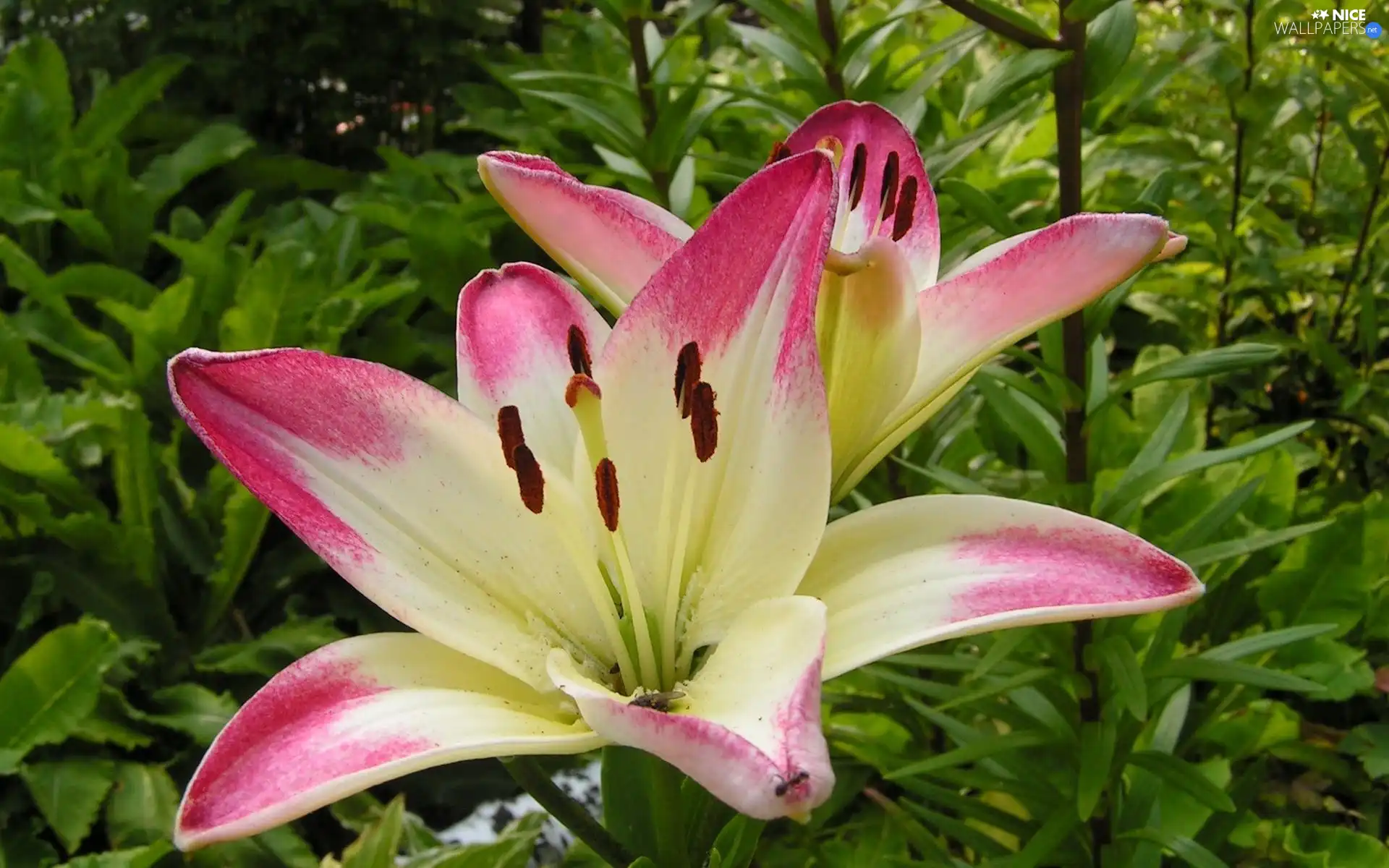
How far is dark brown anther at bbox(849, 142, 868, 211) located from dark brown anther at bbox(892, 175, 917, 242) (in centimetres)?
2

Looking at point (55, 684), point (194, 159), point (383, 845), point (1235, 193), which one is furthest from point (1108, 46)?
point (194, 159)

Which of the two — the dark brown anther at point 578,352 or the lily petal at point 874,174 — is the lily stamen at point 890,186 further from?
the dark brown anther at point 578,352

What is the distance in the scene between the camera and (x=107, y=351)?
5.27 feet

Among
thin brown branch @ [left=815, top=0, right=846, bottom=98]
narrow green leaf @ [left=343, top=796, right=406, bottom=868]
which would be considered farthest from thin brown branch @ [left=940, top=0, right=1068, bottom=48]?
narrow green leaf @ [left=343, top=796, right=406, bottom=868]

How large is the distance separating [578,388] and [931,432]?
0.55 metres

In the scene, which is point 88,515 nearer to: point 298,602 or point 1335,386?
point 298,602

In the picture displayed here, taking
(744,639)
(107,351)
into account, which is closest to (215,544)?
(107,351)

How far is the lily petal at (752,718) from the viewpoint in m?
0.28

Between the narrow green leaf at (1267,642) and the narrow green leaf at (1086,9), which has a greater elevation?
the narrow green leaf at (1086,9)

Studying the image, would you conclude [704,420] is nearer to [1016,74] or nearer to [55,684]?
[1016,74]

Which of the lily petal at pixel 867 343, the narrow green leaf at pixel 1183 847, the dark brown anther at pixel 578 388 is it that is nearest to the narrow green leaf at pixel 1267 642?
the narrow green leaf at pixel 1183 847

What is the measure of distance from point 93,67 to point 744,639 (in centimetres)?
283

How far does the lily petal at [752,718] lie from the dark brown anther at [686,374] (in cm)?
8

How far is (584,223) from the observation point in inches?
17.2
